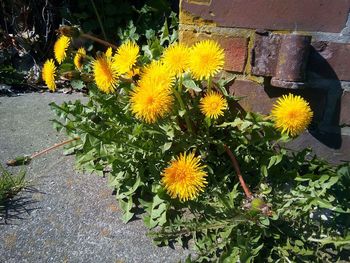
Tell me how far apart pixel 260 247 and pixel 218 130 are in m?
0.53

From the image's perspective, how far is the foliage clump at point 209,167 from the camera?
1402 millimetres

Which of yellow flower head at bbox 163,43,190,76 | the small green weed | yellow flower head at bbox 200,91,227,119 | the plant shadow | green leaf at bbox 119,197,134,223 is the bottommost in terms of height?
the plant shadow

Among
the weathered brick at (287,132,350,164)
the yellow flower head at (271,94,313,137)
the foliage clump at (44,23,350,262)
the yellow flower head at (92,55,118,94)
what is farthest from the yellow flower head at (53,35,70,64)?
the weathered brick at (287,132,350,164)

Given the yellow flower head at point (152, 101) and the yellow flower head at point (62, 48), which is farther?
the yellow flower head at point (62, 48)

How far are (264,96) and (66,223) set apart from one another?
0.96 m

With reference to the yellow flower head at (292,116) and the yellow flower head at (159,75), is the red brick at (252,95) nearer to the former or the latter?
the yellow flower head at (292,116)

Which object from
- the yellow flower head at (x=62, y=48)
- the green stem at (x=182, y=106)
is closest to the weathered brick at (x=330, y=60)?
the green stem at (x=182, y=106)

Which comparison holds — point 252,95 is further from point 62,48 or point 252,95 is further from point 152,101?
point 62,48

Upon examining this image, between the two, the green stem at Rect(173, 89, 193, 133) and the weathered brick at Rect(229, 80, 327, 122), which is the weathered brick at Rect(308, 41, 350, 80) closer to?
the weathered brick at Rect(229, 80, 327, 122)

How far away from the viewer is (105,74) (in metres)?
1.55

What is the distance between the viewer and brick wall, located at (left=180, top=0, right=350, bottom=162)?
1.61 m

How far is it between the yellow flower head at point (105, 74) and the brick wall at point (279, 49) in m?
0.41

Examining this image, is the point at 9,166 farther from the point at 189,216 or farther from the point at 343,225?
the point at 343,225

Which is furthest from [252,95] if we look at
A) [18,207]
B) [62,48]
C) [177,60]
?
[18,207]
